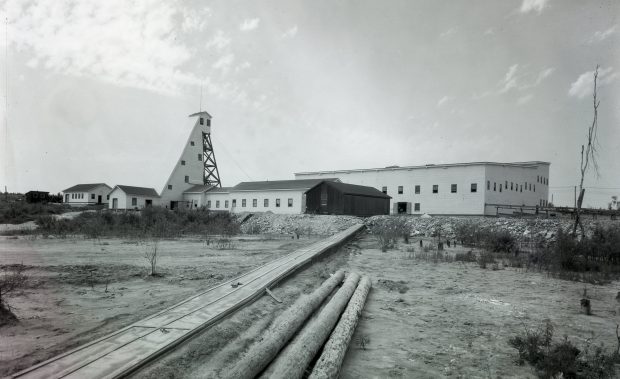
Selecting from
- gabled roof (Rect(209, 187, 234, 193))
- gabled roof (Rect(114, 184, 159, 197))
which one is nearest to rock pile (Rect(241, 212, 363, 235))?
gabled roof (Rect(209, 187, 234, 193))

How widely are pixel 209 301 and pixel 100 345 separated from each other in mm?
2448

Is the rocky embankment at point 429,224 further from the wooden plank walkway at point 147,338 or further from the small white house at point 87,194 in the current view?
the small white house at point 87,194

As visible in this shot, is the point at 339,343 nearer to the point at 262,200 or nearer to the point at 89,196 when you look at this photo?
the point at 262,200

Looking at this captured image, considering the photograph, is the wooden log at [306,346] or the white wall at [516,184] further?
the white wall at [516,184]

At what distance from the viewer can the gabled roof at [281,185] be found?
42.2m

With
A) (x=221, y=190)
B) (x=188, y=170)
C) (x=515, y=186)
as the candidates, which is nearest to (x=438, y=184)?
(x=515, y=186)

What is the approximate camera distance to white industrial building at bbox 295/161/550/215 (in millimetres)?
42344

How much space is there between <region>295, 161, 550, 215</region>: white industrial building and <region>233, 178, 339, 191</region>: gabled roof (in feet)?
30.4

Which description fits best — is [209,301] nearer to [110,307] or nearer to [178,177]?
[110,307]

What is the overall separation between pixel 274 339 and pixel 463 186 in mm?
42322

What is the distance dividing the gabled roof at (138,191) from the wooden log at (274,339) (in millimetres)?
49018

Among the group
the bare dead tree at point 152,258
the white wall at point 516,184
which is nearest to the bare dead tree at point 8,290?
the bare dead tree at point 152,258

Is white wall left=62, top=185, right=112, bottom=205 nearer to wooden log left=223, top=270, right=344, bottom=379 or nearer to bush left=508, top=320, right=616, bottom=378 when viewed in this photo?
wooden log left=223, top=270, right=344, bottom=379

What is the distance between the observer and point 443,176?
45.0m
